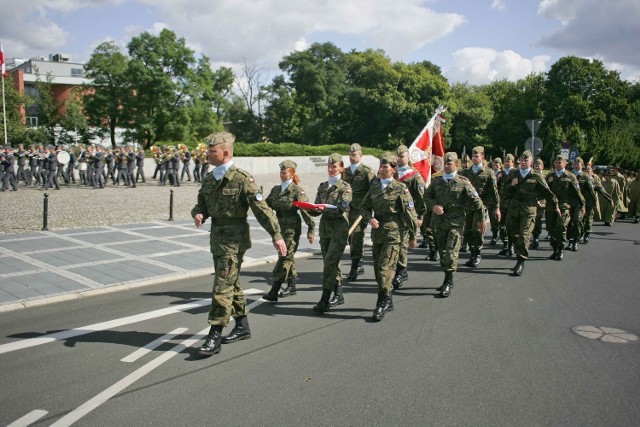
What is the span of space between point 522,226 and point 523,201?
0.51m

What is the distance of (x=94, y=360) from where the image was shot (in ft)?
17.3

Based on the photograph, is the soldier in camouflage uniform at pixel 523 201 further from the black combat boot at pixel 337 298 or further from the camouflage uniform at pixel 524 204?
the black combat boot at pixel 337 298

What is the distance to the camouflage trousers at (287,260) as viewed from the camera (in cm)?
780

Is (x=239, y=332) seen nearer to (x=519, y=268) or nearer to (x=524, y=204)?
(x=519, y=268)

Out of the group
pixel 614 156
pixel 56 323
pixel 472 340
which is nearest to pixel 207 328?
pixel 56 323

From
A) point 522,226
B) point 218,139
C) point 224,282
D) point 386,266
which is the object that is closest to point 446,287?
point 386,266

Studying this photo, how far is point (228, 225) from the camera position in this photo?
5.55m

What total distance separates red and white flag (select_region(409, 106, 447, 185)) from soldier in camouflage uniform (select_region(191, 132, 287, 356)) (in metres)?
7.66

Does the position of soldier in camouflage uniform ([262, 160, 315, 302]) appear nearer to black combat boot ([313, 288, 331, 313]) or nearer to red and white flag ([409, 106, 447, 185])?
black combat boot ([313, 288, 331, 313])

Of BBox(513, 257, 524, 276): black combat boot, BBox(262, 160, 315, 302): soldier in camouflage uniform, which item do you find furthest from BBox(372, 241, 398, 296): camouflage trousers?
BBox(513, 257, 524, 276): black combat boot

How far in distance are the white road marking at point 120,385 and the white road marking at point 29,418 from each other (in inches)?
7.6

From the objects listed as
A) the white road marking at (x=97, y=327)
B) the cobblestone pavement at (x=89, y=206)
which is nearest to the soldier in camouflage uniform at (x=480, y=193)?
the white road marking at (x=97, y=327)

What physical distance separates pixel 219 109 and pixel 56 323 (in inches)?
2289

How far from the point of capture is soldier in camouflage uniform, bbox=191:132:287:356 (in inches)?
215
